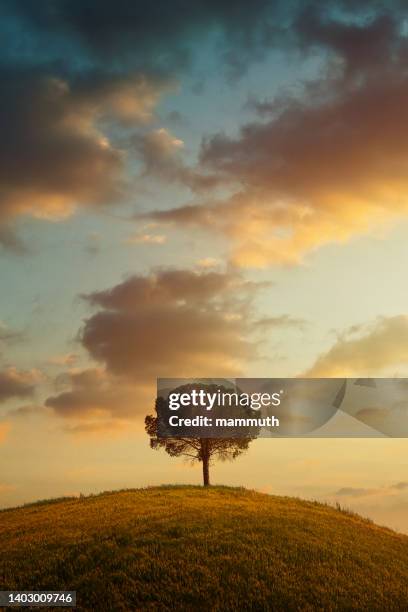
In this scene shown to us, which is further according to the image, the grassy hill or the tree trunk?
the tree trunk

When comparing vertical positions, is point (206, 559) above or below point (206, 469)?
below

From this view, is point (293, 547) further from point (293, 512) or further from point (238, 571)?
point (293, 512)

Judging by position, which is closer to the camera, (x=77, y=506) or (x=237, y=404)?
(x=77, y=506)

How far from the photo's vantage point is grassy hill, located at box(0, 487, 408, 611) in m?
26.3

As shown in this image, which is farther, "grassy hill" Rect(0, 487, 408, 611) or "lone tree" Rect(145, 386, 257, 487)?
"lone tree" Rect(145, 386, 257, 487)

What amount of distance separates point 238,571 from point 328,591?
3993mm

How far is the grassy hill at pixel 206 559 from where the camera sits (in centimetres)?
2630

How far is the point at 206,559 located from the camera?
95.8 ft

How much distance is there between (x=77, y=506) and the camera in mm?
47531

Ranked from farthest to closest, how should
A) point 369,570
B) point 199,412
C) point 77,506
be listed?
point 199,412
point 77,506
point 369,570

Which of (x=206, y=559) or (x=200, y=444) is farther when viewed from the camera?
(x=200, y=444)

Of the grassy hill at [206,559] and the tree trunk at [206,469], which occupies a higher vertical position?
the tree trunk at [206,469]

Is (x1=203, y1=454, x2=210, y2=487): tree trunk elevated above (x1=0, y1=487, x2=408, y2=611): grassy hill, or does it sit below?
above

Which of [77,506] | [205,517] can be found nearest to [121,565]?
[205,517]
